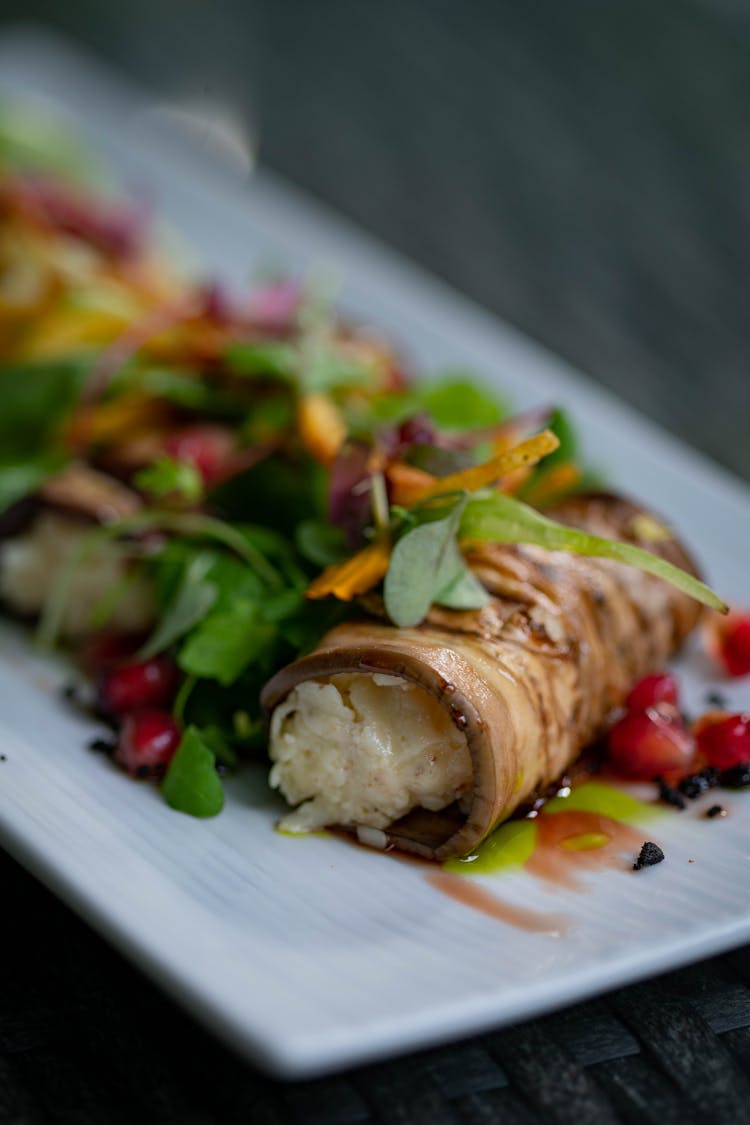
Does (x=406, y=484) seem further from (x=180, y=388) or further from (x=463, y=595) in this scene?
(x=180, y=388)

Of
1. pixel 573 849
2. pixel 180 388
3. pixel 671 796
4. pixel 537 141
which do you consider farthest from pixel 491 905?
pixel 537 141

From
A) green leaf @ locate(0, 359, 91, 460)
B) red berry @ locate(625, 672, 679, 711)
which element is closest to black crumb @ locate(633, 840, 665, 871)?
red berry @ locate(625, 672, 679, 711)

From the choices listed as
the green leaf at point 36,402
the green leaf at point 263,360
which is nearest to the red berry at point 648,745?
the green leaf at point 263,360

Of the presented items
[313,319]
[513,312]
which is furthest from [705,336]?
[313,319]

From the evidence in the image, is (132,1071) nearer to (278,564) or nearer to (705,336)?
(278,564)

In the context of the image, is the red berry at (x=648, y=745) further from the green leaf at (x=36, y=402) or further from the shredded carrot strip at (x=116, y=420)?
the green leaf at (x=36, y=402)
